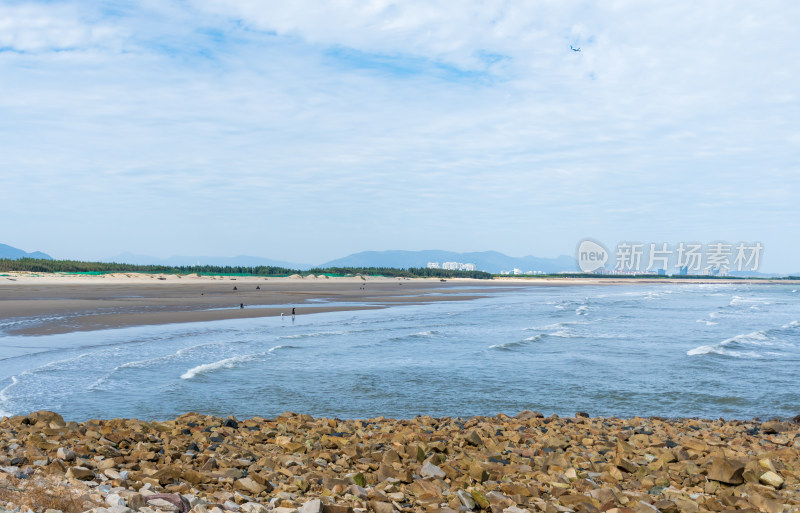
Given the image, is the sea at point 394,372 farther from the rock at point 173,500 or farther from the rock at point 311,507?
the rock at point 311,507

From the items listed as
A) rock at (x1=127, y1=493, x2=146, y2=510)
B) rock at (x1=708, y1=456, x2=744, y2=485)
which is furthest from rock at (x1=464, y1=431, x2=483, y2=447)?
rock at (x1=127, y1=493, x2=146, y2=510)

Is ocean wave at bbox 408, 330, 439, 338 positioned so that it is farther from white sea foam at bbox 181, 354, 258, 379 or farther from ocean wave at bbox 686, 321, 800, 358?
ocean wave at bbox 686, 321, 800, 358

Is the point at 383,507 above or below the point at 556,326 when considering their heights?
above

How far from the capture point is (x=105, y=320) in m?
32.3

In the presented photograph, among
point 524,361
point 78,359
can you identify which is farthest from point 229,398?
point 524,361

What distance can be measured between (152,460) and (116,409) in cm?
617

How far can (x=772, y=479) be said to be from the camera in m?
7.37

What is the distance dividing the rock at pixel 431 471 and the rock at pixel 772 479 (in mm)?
4047

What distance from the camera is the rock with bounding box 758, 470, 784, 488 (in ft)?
24.0

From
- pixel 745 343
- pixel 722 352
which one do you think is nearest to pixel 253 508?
pixel 722 352

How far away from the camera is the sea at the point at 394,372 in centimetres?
1444

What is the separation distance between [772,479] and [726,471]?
523 mm

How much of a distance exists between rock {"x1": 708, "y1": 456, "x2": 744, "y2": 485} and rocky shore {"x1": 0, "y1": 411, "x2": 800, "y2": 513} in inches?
0.6

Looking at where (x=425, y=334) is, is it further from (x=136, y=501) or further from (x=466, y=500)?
(x=136, y=501)
